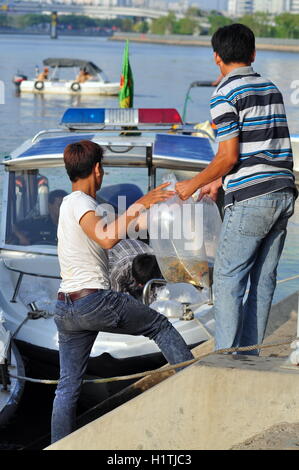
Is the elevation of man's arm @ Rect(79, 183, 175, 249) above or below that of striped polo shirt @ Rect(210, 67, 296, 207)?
below

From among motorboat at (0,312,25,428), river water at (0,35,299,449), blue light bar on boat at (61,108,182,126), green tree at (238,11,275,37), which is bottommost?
green tree at (238,11,275,37)

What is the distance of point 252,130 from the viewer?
4781 mm

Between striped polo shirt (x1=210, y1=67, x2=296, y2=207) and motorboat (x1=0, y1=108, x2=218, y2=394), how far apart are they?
176 centimetres

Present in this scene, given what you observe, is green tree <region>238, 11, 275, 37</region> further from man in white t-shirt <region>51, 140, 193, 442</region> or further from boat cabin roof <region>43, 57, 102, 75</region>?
man in white t-shirt <region>51, 140, 193, 442</region>

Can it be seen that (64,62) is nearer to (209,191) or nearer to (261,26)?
(209,191)

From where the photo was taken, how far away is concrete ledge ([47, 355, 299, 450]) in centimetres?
441

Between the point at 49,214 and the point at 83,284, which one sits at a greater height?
the point at 83,284

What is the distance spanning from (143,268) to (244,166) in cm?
215

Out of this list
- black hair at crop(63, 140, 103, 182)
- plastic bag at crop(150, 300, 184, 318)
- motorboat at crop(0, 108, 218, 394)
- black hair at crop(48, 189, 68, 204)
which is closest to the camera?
black hair at crop(63, 140, 103, 182)

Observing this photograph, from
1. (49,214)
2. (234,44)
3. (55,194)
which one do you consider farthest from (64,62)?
(234,44)

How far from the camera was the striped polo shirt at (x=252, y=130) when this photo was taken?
4.75 m

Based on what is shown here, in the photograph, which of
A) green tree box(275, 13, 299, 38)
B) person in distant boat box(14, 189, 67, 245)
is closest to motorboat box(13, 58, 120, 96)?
person in distant boat box(14, 189, 67, 245)

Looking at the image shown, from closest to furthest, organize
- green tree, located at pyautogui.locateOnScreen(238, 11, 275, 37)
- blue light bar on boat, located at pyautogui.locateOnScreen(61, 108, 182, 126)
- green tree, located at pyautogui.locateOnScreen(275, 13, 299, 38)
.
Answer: blue light bar on boat, located at pyautogui.locateOnScreen(61, 108, 182, 126)
green tree, located at pyautogui.locateOnScreen(275, 13, 299, 38)
green tree, located at pyautogui.locateOnScreen(238, 11, 275, 37)

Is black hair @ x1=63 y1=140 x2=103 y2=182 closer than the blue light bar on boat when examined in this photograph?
Yes
